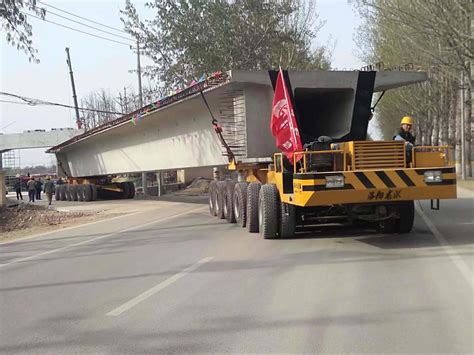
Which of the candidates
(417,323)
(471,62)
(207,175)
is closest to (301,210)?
(417,323)

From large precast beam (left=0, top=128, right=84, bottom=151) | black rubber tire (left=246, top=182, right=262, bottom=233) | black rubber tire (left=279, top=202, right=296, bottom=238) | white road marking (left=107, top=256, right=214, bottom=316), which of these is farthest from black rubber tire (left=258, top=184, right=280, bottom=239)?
large precast beam (left=0, top=128, right=84, bottom=151)

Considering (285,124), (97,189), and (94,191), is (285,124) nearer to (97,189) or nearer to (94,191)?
(94,191)

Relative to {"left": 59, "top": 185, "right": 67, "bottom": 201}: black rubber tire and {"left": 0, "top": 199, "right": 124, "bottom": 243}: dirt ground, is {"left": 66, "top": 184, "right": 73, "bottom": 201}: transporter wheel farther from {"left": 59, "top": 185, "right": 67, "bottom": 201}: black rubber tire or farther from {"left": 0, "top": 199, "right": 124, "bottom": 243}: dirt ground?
{"left": 0, "top": 199, "right": 124, "bottom": 243}: dirt ground

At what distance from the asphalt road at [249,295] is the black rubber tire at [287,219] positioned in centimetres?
36

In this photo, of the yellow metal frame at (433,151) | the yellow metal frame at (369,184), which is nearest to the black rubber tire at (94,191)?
the yellow metal frame at (369,184)

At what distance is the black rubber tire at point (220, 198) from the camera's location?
51.8 feet

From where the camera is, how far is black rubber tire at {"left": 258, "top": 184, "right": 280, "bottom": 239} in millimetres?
10352

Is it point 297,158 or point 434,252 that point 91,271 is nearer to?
point 297,158

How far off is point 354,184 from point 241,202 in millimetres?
4757

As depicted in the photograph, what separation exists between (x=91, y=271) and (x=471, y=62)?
18446mm

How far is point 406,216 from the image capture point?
1025 centimetres

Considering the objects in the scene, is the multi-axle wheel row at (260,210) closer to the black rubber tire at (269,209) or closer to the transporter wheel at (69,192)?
the black rubber tire at (269,209)

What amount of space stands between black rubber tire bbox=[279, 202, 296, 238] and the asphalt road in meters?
0.36

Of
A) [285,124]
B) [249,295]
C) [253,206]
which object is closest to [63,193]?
[253,206]
